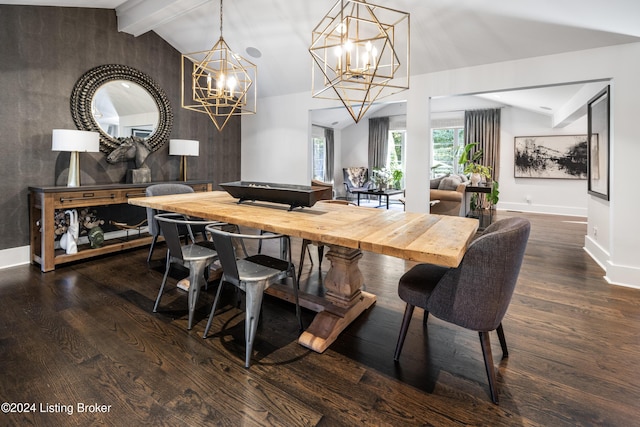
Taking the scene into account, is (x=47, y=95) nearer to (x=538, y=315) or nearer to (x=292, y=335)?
(x=292, y=335)

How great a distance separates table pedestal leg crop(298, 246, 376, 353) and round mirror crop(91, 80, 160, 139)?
143 inches

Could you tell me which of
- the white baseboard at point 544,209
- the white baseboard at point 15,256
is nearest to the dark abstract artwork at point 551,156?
the white baseboard at point 544,209

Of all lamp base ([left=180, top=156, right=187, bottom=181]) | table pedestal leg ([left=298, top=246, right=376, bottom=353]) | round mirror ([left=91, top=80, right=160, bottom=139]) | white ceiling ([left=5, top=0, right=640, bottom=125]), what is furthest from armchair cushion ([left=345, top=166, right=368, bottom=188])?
table pedestal leg ([left=298, top=246, right=376, bottom=353])

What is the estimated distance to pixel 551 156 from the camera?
7.57 meters

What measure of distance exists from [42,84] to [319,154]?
720 centimetres

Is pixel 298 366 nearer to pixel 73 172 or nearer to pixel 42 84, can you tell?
pixel 73 172

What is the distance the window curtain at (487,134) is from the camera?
26.9 feet

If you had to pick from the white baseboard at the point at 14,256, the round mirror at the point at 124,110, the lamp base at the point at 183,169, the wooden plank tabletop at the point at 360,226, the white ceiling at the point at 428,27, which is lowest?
the white baseboard at the point at 14,256

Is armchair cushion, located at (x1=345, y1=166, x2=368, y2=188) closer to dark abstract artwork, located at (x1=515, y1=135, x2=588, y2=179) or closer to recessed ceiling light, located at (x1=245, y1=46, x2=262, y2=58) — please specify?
dark abstract artwork, located at (x1=515, y1=135, x2=588, y2=179)

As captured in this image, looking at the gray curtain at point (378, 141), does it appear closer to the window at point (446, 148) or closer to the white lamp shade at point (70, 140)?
the window at point (446, 148)

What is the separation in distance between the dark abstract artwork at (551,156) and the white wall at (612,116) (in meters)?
3.81

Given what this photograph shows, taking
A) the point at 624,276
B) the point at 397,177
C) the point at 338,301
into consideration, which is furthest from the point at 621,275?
the point at 397,177

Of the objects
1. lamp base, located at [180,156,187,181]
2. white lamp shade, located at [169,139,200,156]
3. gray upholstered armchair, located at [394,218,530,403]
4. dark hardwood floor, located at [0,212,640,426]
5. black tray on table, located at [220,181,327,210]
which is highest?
white lamp shade, located at [169,139,200,156]

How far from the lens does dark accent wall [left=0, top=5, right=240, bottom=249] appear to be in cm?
340
